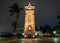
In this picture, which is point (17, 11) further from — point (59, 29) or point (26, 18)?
point (59, 29)

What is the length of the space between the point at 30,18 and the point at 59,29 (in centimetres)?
3700

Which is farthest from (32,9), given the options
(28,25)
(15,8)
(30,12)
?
(15,8)

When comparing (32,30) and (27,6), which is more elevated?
(27,6)

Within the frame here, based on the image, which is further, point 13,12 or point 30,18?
point 30,18

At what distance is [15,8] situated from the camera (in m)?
94.3

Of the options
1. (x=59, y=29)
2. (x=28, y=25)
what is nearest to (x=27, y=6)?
(x=28, y=25)

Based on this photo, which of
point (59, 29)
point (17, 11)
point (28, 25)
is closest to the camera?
point (17, 11)

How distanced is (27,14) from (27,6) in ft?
14.7

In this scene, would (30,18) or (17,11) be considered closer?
(17,11)

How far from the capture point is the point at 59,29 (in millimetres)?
138125

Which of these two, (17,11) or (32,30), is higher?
(17,11)

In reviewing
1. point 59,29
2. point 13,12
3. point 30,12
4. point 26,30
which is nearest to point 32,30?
point 26,30

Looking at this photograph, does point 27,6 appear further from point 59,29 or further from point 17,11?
point 59,29

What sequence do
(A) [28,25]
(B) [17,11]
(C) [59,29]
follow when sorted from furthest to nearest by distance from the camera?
(C) [59,29], (A) [28,25], (B) [17,11]
